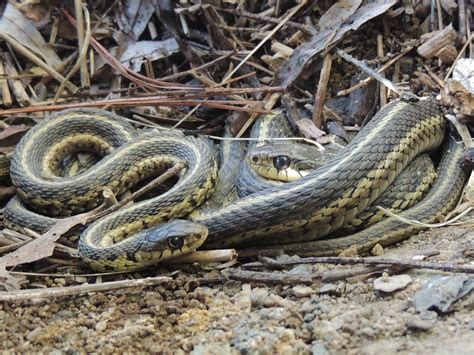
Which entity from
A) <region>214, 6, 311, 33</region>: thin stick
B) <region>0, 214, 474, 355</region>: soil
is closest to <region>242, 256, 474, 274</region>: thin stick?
<region>0, 214, 474, 355</region>: soil

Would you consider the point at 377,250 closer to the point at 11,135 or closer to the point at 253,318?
the point at 253,318

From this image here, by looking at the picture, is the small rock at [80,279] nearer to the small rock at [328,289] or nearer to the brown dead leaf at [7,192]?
the brown dead leaf at [7,192]

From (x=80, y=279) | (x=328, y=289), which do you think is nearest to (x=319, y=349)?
(x=328, y=289)

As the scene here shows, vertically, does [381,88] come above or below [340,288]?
above

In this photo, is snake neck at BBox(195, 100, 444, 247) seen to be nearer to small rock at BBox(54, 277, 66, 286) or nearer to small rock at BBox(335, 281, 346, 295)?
small rock at BBox(335, 281, 346, 295)

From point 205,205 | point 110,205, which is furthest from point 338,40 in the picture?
point 110,205

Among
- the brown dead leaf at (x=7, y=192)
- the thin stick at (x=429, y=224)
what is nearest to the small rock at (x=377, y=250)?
the thin stick at (x=429, y=224)

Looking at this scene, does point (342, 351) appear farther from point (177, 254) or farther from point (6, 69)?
point (6, 69)

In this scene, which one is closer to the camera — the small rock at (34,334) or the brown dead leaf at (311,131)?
the small rock at (34,334)
